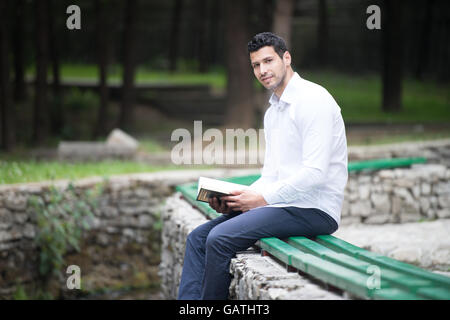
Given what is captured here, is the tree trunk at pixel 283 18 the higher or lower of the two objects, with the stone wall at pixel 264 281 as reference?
higher

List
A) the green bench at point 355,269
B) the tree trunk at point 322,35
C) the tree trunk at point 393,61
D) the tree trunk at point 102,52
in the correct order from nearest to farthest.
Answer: the green bench at point 355,269
the tree trunk at point 102,52
the tree trunk at point 393,61
the tree trunk at point 322,35

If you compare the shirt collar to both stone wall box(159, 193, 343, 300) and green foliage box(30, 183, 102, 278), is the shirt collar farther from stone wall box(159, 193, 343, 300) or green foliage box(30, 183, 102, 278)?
green foliage box(30, 183, 102, 278)

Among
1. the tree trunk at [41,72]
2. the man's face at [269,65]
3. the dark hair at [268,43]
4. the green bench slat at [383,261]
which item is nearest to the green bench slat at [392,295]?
the green bench slat at [383,261]

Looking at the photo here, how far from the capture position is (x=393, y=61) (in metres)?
18.2

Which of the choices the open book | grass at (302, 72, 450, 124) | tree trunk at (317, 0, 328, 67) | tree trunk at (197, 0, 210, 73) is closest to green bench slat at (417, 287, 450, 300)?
the open book

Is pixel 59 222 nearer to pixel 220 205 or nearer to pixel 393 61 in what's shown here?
pixel 220 205

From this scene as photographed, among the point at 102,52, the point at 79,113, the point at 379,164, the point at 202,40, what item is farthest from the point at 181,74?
the point at 379,164

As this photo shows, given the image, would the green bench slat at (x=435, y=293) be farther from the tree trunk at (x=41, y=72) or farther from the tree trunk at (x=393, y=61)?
the tree trunk at (x=393, y=61)

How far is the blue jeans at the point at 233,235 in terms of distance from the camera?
14.0ft

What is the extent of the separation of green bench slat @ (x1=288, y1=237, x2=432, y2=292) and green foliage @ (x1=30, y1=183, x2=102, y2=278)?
575 centimetres

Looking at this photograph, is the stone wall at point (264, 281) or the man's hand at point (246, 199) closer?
the stone wall at point (264, 281)

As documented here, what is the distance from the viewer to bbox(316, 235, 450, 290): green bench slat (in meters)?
3.42

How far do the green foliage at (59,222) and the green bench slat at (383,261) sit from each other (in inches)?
228
